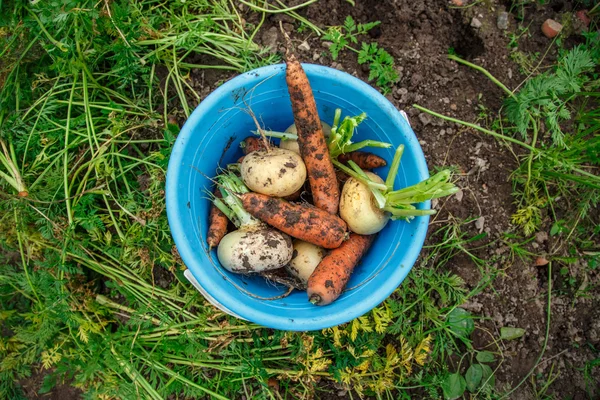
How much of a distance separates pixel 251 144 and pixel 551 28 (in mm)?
1556

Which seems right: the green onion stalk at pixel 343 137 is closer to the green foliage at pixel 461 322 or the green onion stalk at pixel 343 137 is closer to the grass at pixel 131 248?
the grass at pixel 131 248

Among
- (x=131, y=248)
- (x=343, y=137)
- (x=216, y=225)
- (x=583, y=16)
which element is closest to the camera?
(x=343, y=137)

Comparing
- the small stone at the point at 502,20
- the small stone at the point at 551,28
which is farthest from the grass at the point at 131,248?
the small stone at the point at 551,28

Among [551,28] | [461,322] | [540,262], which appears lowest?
[461,322]

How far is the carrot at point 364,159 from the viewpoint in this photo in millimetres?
1717

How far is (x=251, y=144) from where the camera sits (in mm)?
1807

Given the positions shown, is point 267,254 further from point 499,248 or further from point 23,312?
point 23,312

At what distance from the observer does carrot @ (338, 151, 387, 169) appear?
172 centimetres

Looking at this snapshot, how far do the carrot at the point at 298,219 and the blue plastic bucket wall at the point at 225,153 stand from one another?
19 centimetres

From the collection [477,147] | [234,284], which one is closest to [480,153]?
[477,147]

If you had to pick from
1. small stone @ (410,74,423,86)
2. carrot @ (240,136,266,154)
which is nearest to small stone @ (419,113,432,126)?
small stone @ (410,74,423,86)

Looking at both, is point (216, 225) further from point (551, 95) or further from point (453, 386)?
point (551, 95)

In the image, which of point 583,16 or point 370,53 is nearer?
point 370,53

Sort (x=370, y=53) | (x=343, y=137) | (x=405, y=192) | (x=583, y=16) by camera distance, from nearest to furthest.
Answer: (x=405, y=192) < (x=343, y=137) < (x=370, y=53) < (x=583, y=16)
